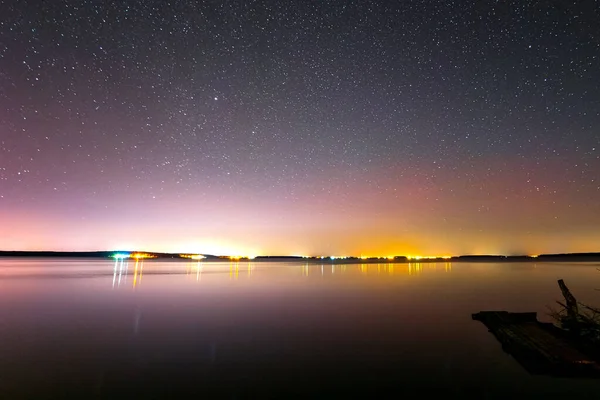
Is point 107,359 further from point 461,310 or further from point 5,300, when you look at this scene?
point 5,300

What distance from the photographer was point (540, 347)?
15227 mm

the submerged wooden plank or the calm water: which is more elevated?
the submerged wooden plank

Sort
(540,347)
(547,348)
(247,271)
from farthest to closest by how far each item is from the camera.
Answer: (247,271)
(540,347)
(547,348)

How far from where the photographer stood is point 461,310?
105ft

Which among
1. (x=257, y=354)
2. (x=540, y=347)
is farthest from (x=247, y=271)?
(x=540, y=347)

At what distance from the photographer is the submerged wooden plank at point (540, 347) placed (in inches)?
507

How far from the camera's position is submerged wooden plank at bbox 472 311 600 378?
12.9 metres

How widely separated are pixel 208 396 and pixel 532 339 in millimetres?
13834

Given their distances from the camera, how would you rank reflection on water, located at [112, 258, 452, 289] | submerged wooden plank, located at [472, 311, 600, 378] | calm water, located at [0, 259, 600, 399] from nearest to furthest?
1. calm water, located at [0, 259, 600, 399]
2. submerged wooden plank, located at [472, 311, 600, 378]
3. reflection on water, located at [112, 258, 452, 289]

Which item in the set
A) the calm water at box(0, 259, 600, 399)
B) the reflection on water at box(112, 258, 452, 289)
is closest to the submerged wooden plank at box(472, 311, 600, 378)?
the calm water at box(0, 259, 600, 399)

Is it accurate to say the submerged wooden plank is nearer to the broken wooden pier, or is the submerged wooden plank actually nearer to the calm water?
the broken wooden pier

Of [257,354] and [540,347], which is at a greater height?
[540,347]

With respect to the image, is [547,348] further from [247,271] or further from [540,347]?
[247,271]

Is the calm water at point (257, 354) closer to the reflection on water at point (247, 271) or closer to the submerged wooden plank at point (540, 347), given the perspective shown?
the submerged wooden plank at point (540, 347)
